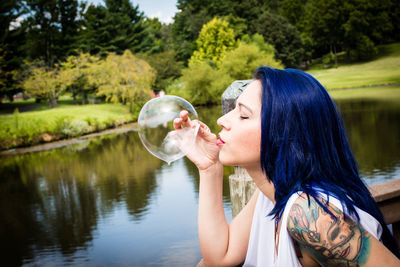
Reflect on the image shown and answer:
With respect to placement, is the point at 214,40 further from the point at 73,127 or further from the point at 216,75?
the point at 73,127

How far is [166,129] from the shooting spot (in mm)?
1375

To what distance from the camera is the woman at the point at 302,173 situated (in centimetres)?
69

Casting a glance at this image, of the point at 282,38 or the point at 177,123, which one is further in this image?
the point at 282,38

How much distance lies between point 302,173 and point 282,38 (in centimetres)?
4011

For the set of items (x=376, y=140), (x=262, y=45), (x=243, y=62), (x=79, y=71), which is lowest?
(x=376, y=140)

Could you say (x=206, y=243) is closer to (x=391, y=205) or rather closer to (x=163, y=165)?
(x=391, y=205)

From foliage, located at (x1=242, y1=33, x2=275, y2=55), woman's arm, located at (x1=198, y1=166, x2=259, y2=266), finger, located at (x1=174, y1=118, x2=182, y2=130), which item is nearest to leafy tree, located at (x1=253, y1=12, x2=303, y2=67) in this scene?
foliage, located at (x1=242, y1=33, x2=275, y2=55)

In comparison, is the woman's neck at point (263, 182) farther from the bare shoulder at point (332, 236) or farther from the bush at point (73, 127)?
the bush at point (73, 127)

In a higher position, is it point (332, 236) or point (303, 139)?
point (303, 139)

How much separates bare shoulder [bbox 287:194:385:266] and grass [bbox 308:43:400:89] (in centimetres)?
2344

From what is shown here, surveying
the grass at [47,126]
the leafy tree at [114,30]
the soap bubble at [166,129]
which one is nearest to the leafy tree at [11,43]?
the leafy tree at [114,30]

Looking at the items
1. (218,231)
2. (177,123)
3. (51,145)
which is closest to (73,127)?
(51,145)

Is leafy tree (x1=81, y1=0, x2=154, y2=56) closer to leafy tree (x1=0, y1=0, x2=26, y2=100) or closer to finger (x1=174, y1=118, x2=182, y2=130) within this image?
leafy tree (x1=0, y1=0, x2=26, y2=100)

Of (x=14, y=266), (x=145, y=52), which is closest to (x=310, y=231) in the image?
(x=14, y=266)
